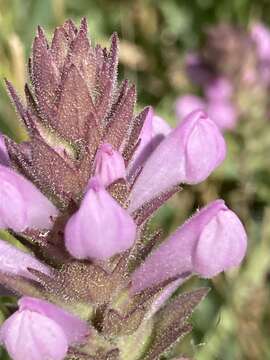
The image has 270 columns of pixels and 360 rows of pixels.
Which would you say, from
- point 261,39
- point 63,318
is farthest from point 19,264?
point 261,39

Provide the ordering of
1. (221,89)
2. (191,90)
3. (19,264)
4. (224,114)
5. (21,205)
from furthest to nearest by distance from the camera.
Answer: (191,90) < (221,89) < (224,114) < (19,264) < (21,205)

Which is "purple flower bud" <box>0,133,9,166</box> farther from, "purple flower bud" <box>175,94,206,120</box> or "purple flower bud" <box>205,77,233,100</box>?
"purple flower bud" <box>205,77,233,100</box>

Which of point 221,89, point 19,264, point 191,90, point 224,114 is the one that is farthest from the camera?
point 191,90

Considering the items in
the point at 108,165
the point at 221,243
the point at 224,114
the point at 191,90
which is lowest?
the point at 224,114

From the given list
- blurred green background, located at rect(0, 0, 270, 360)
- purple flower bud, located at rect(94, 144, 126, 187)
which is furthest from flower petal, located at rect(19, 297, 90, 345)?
blurred green background, located at rect(0, 0, 270, 360)

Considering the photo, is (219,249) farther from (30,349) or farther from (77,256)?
(30,349)

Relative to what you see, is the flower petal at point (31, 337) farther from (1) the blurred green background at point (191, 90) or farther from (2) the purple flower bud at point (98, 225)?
(1) the blurred green background at point (191, 90)

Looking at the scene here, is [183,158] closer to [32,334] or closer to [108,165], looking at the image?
[108,165]
